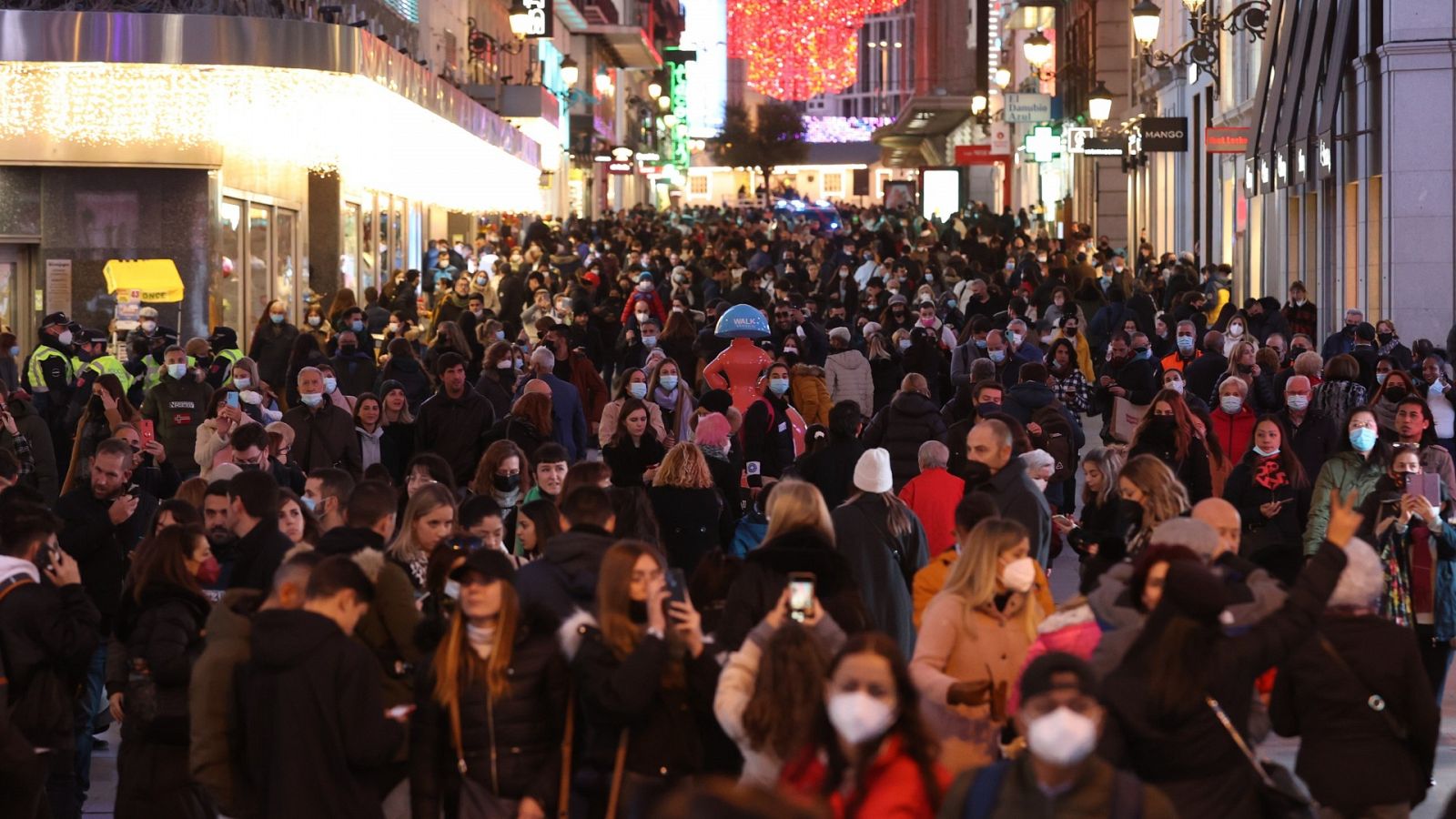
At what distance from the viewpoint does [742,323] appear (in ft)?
59.1

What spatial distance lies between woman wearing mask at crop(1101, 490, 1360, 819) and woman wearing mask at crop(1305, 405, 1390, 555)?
4.83m

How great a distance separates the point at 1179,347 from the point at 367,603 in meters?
12.1

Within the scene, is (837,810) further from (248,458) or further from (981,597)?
(248,458)

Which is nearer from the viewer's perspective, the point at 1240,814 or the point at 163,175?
the point at 1240,814

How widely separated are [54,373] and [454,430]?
384 cm

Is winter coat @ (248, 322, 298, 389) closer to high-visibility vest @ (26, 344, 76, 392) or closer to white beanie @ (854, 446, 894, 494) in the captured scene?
high-visibility vest @ (26, 344, 76, 392)

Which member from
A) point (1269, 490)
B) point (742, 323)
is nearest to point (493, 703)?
point (1269, 490)

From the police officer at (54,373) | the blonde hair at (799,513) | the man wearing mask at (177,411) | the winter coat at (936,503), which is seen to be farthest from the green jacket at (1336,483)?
the police officer at (54,373)

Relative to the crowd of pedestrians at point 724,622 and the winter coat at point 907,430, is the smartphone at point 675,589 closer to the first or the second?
the crowd of pedestrians at point 724,622

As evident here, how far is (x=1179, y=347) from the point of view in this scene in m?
18.2

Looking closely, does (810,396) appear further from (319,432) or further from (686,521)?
(686,521)

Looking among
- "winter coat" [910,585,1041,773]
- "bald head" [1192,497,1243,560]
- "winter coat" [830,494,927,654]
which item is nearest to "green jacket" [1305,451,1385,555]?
"winter coat" [830,494,927,654]

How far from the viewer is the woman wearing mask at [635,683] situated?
6.45m

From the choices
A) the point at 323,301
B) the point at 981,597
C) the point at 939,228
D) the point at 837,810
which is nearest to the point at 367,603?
the point at 981,597
